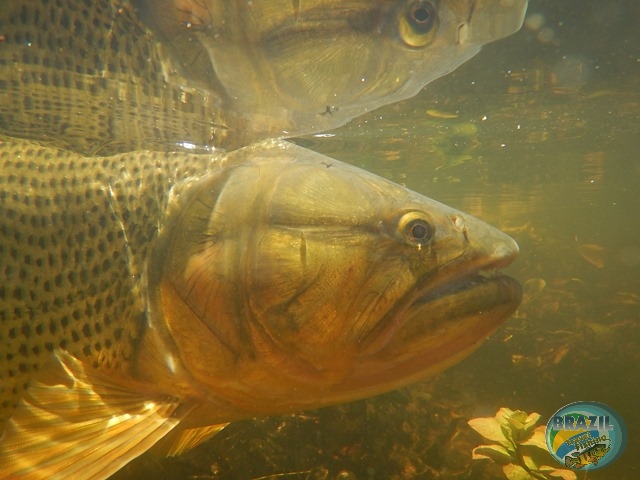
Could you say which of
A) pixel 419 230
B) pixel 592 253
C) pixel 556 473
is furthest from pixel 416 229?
pixel 592 253

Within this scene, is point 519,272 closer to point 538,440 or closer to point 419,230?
point 538,440

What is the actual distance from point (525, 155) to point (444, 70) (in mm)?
15568

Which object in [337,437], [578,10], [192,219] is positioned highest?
[578,10]

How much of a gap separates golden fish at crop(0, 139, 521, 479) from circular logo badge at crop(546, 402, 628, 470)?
106 inches

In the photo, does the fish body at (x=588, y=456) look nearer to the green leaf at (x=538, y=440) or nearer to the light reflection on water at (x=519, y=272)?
the green leaf at (x=538, y=440)

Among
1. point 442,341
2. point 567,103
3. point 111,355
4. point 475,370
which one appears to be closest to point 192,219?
point 111,355

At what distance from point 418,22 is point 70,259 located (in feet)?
14.8

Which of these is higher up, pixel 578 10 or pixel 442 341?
pixel 578 10

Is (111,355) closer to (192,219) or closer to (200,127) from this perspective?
(192,219)

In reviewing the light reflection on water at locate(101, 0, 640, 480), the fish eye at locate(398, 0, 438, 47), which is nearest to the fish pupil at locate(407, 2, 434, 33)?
the fish eye at locate(398, 0, 438, 47)

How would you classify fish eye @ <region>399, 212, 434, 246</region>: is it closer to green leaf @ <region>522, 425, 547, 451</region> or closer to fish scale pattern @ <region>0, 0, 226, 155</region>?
fish scale pattern @ <region>0, 0, 226, 155</region>

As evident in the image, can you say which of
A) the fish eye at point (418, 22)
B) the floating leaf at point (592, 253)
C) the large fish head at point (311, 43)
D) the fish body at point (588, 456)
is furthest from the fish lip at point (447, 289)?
the floating leaf at point (592, 253)

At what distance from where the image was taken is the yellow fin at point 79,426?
2232mm

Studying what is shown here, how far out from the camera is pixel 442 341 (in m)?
2.29
